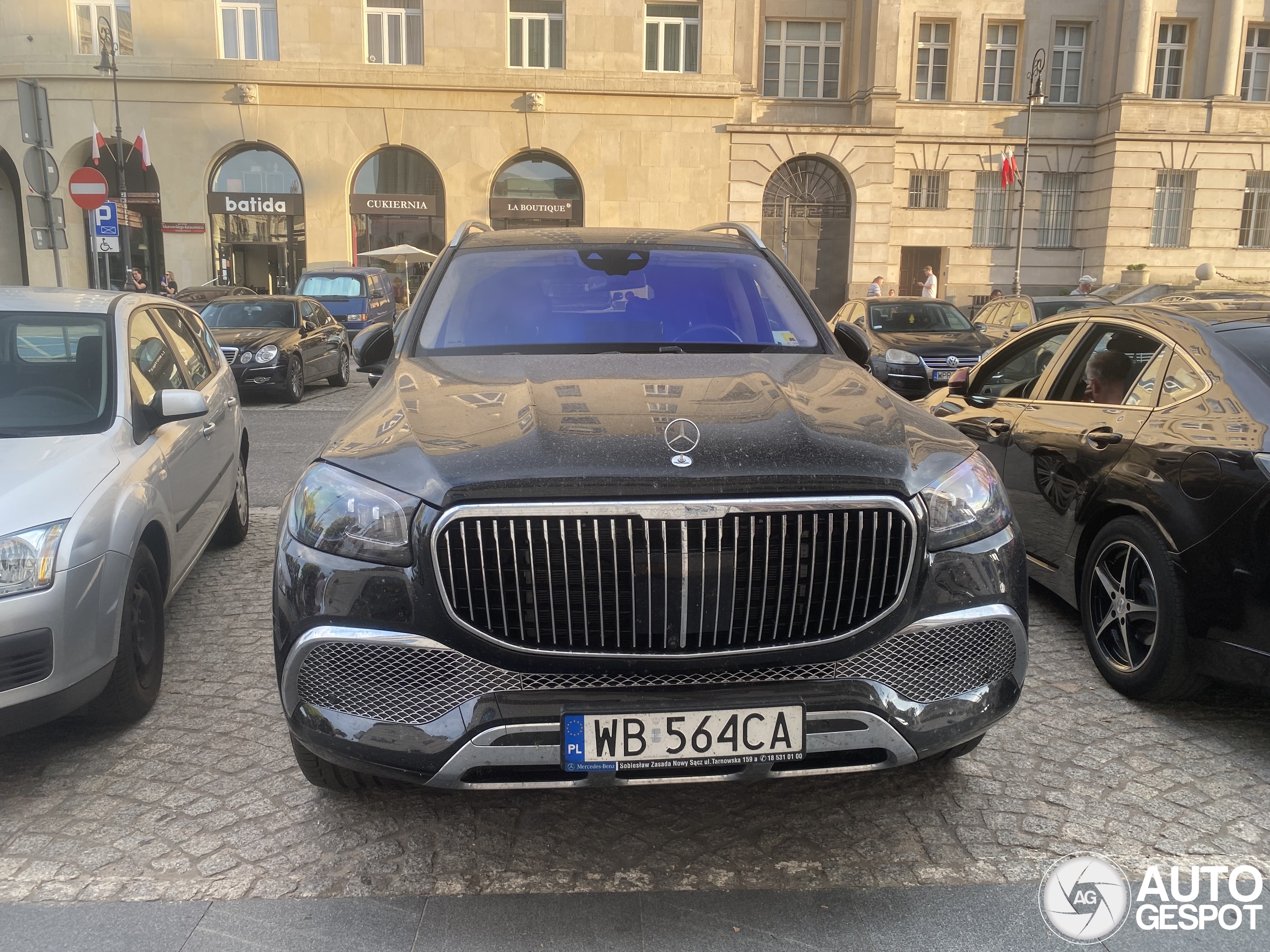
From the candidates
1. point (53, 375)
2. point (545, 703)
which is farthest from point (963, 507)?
point (53, 375)

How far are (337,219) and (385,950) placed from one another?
29.9 meters

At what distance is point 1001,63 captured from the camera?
32938 mm

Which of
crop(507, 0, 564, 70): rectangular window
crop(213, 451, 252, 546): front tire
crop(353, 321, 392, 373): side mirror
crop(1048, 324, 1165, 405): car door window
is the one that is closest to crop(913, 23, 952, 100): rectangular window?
crop(507, 0, 564, 70): rectangular window

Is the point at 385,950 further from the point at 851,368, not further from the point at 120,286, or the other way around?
the point at 120,286

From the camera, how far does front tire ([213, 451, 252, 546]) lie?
19.9 ft

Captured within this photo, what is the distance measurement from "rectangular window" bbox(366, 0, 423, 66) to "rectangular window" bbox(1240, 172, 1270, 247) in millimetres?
26741

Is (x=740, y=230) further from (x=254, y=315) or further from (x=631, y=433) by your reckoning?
(x=254, y=315)

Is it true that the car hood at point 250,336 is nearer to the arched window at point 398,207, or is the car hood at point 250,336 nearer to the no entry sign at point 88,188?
the no entry sign at point 88,188

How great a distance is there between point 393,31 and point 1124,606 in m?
30.2

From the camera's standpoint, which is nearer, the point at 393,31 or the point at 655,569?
the point at 655,569

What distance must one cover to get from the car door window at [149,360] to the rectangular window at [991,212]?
106 ft

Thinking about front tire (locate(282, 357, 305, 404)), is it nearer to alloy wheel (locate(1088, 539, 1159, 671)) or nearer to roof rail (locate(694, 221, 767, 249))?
roof rail (locate(694, 221, 767, 249))

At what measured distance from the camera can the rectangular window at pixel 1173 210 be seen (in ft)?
107

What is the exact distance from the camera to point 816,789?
10.9 ft
